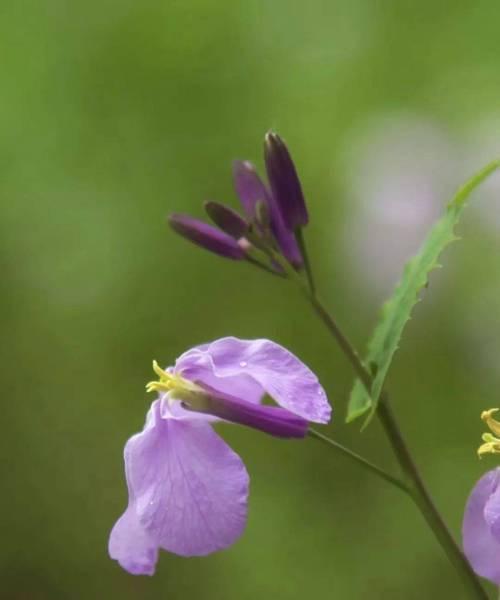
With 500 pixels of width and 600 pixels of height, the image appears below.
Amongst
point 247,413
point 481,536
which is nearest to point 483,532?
point 481,536

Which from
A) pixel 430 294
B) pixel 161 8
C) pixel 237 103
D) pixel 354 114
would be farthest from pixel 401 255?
pixel 161 8

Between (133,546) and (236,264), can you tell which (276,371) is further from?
(236,264)

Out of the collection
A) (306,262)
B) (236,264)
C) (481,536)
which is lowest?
(236,264)

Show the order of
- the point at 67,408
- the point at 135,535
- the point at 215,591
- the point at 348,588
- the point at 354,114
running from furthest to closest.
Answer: the point at 354,114, the point at 67,408, the point at 215,591, the point at 348,588, the point at 135,535

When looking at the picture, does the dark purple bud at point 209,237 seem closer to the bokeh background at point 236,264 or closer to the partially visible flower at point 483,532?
the partially visible flower at point 483,532

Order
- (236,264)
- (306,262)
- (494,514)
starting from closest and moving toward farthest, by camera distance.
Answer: (494,514)
(306,262)
(236,264)

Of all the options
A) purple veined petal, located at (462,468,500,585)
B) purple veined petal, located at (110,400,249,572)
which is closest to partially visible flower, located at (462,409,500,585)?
purple veined petal, located at (462,468,500,585)

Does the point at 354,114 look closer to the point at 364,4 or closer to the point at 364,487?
the point at 364,4
